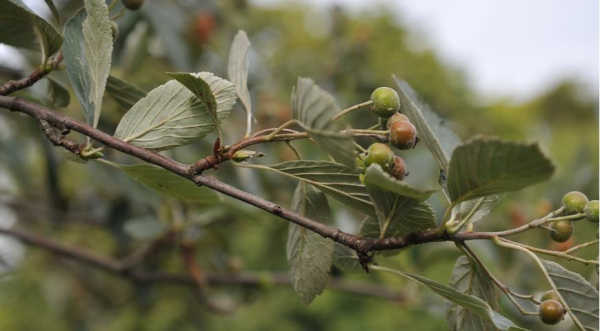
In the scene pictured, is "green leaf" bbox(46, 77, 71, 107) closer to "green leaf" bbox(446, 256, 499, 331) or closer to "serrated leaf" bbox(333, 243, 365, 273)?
"serrated leaf" bbox(333, 243, 365, 273)

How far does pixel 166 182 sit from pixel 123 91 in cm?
15

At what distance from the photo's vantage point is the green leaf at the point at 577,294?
0.74 metres

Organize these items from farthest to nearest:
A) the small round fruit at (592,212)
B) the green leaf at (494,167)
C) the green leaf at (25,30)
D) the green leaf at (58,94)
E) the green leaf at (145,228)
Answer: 1. the green leaf at (145,228)
2. the green leaf at (58,94)
3. the green leaf at (25,30)
4. the small round fruit at (592,212)
5. the green leaf at (494,167)

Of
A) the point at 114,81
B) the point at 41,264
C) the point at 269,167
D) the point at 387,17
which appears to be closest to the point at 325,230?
the point at 269,167

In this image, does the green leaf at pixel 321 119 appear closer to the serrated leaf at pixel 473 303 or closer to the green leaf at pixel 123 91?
the serrated leaf at pixel 473 303

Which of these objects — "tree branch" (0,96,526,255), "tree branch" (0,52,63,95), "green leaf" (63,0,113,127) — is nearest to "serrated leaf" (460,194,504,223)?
"tree branch" (0,96,526,255)

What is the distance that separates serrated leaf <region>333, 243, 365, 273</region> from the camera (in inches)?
34.1

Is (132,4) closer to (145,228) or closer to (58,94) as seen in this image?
(58,94)

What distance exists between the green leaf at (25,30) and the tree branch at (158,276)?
96cm

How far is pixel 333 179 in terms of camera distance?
2.41ft

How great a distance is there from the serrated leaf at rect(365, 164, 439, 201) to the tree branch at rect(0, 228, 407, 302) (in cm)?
123

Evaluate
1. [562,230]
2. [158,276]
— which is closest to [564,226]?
[562,230]

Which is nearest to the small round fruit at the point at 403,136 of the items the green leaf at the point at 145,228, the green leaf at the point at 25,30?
the green leaf at the point at 25,30

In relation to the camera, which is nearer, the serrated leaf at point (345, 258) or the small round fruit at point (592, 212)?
the small round fruit at point (592, 212)
